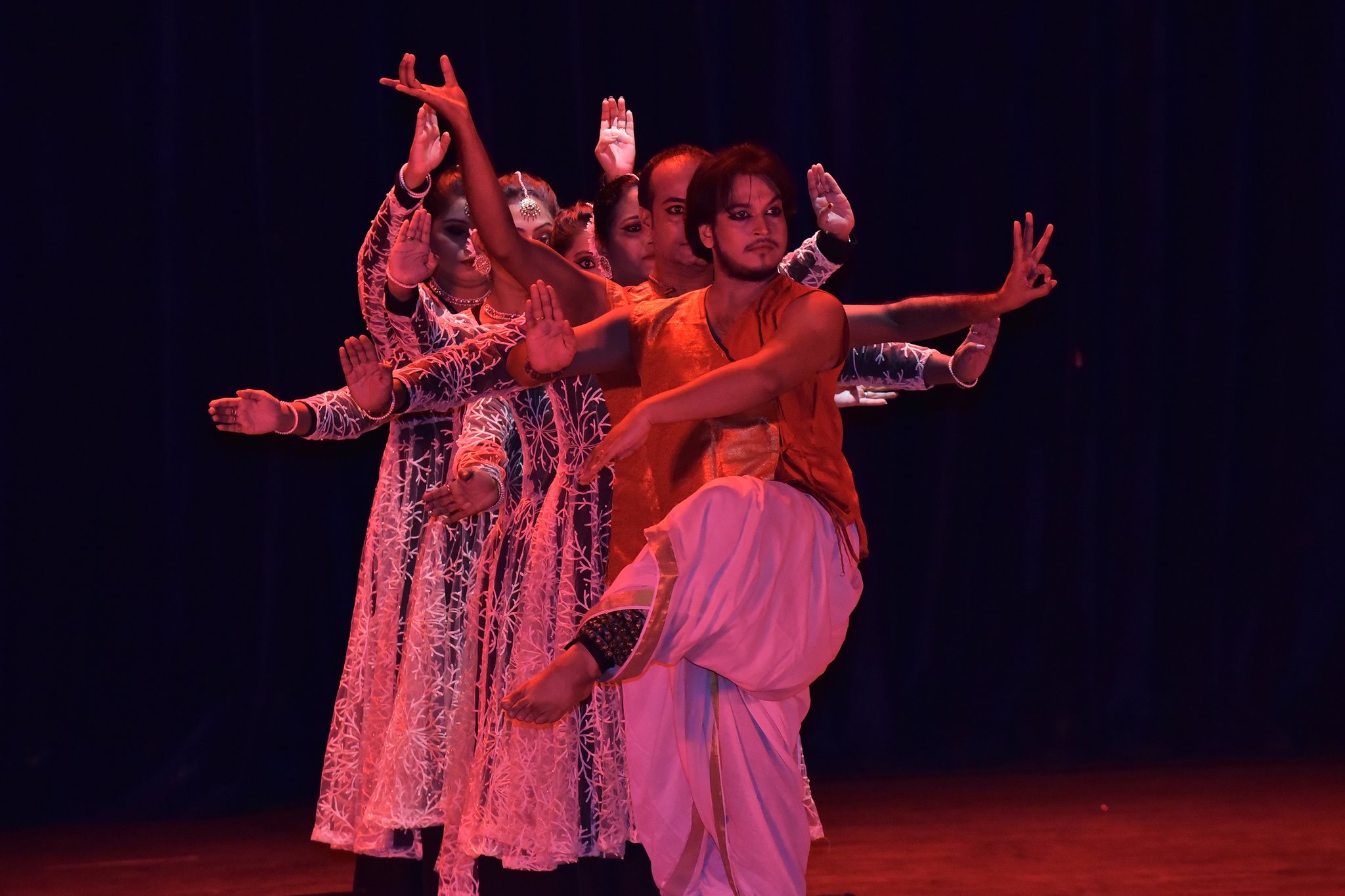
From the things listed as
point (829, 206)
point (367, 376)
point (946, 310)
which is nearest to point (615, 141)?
point (829, 206)

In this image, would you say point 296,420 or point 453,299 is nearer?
point 296,420

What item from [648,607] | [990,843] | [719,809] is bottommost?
[990,843]

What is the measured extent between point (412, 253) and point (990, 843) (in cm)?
230

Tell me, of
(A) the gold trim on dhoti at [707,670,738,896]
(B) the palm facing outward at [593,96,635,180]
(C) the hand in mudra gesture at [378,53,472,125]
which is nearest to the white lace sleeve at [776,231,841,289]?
(B) the palm facing outward at [593,96,635,180]

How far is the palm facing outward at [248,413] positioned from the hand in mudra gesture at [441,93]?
2.18 feet

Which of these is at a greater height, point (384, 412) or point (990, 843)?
point (384, 412)

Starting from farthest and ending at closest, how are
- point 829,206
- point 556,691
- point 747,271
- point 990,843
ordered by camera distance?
point 990,843 < point 829,206 < point 747,271 < point 556,691

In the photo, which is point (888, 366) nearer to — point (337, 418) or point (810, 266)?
point (810, 266)

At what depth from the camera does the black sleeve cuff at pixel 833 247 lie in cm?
315

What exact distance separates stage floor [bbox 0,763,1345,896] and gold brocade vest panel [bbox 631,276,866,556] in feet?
5.29

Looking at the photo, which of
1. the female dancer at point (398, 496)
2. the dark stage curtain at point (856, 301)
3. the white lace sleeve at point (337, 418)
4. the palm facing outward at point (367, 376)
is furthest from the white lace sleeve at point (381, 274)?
the dark stage curtain at point (856, 301)

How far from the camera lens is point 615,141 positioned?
3.41 m

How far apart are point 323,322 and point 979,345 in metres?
2.65

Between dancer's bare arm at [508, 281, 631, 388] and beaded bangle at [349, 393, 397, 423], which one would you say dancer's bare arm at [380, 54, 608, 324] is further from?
beaded bangle at [349, 393, 397, 423]
